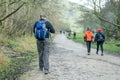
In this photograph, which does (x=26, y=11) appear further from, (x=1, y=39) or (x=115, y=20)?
(x=115, y=20)

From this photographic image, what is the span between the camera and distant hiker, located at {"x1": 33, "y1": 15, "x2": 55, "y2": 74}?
39.5 feet

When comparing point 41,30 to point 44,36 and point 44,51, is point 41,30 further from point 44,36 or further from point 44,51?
point 44,51

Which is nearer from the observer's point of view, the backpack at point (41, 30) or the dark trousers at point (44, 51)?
the backpack at point (41, 30)

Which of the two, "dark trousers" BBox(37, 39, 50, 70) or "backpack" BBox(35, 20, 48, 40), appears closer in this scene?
"backpack" BBox(35, 20, 48, 40)

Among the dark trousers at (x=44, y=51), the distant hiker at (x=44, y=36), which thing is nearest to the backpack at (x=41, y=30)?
the distant hiker at (x=44, y=36)

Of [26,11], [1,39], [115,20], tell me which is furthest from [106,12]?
[1,39]

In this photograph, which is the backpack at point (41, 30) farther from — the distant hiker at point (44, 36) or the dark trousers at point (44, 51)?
the dark trousers at point (44, 51)

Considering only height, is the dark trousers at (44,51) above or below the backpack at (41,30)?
below

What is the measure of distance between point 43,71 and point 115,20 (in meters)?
22.3

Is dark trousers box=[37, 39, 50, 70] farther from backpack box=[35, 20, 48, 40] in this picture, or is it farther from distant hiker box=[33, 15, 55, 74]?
backpack box=[35, 20, 48, 40]

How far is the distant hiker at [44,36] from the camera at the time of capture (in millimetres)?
12039

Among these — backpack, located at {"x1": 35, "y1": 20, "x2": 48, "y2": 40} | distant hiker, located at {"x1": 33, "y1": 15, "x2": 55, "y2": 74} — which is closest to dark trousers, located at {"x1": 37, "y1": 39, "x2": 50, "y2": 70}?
distant hiker, located at {"x1": 33, "y1": 15, "x2": 55, "y2": 74}

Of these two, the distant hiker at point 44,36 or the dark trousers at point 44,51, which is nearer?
the distant hiker at point 44,36

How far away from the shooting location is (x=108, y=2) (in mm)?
33062
